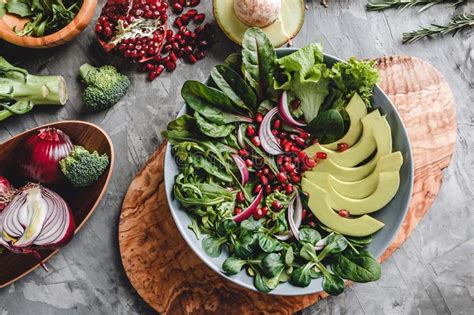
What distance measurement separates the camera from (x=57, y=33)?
232 centimetres

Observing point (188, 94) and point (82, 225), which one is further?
point (82, 225)

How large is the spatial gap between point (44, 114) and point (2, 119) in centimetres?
19

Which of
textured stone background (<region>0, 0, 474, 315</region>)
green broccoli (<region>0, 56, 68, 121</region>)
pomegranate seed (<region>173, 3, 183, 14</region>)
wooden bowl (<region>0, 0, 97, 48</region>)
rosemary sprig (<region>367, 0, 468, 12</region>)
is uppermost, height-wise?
wooden bowl (<region>0, 0, 97, 48</region>)

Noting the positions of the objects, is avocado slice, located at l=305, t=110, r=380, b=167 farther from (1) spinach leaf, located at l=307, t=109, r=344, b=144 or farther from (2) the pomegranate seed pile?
(2) the pomegranate seed pile

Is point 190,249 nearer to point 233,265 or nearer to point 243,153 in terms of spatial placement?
point 233,265

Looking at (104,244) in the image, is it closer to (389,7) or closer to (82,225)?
(82,225)

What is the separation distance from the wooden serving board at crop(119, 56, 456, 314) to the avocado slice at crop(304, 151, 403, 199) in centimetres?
27

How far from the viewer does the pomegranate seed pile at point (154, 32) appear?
2414mm

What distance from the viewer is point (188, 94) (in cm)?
212

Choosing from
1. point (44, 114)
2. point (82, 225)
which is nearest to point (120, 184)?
point (82, 225)

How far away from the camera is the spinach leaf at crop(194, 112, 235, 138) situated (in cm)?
209

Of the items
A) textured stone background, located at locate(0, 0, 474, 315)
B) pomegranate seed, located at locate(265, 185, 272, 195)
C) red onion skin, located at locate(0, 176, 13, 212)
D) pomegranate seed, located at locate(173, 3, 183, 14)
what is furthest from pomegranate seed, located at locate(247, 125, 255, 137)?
red onion skin, located at locate(0, 176, 13, 212)

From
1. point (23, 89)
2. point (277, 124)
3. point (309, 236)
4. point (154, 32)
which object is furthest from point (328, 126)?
point (23, 89)

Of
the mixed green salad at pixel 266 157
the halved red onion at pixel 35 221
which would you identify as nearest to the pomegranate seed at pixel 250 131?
the mixed green salad at pixel 266 157
